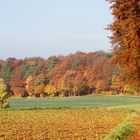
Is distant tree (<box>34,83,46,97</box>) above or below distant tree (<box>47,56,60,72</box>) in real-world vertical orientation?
below

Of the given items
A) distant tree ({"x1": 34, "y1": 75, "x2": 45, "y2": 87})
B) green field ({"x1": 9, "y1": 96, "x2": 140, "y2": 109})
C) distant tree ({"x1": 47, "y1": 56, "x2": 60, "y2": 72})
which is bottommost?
green field ({"x1": 9, "y1": 96, "x2": 140, "y2": 109})

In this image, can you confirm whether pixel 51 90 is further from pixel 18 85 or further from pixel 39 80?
pixel 18 85

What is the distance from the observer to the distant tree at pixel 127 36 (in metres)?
26.5

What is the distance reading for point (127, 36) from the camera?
1081 inches

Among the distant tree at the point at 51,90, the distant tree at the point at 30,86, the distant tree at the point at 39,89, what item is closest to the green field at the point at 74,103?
the distant tree at the point at 51,90

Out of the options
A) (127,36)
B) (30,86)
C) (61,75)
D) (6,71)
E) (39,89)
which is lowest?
(127,36)

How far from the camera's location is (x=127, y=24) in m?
27.4

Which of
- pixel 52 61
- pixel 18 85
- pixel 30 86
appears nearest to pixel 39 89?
pixel 30 86

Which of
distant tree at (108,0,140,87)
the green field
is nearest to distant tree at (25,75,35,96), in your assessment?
the green field

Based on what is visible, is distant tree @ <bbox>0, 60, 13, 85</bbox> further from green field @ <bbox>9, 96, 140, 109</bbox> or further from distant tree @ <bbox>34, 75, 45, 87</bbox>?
green field @ <bbox>9, 96, 140, 109</bbox>

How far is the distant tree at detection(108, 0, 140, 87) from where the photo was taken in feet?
86.9

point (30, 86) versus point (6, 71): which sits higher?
point (6, 71)

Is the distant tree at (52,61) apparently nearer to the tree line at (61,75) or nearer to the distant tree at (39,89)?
the tree line at (61,75)

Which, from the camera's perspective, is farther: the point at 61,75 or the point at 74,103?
the point at 61,75
